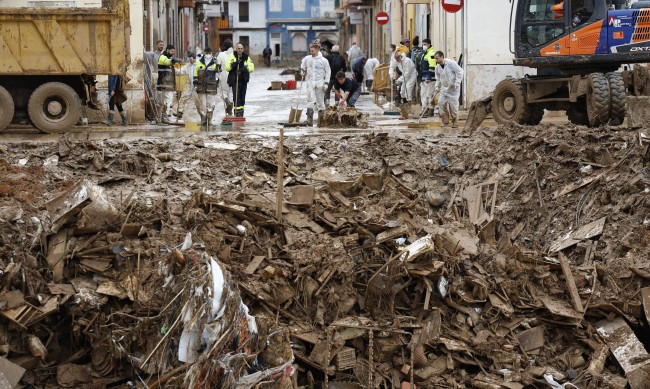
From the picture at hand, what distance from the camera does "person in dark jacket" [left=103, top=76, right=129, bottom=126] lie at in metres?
19.8

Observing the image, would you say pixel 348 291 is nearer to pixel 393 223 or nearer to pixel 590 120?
pixel 393 223

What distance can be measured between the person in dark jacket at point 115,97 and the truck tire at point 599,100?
8916 millimetres

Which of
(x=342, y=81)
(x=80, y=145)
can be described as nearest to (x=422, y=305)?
(x=80, y=145)

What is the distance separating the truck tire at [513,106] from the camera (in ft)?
59.1

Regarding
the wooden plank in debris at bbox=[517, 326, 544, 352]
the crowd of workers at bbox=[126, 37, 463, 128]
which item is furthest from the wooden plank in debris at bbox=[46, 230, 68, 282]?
the crowd of workers at bbox=[126, 37, 463, 128]

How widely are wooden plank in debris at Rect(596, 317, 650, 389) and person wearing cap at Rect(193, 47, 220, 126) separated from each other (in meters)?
12.8

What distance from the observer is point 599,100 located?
1625 cm

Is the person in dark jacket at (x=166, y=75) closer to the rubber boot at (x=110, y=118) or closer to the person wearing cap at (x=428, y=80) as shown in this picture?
the rubber boot at (x=110, y=118)

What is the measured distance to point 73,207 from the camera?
32.3 feet

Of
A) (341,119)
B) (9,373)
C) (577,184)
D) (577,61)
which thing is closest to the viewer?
(9,373)

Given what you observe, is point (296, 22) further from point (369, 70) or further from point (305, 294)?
point (305, 294)

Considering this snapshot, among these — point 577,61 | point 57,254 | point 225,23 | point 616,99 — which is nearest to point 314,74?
point 577,61

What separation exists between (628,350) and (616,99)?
7.73 metres

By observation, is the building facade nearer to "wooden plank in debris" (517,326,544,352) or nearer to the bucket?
the bucket
